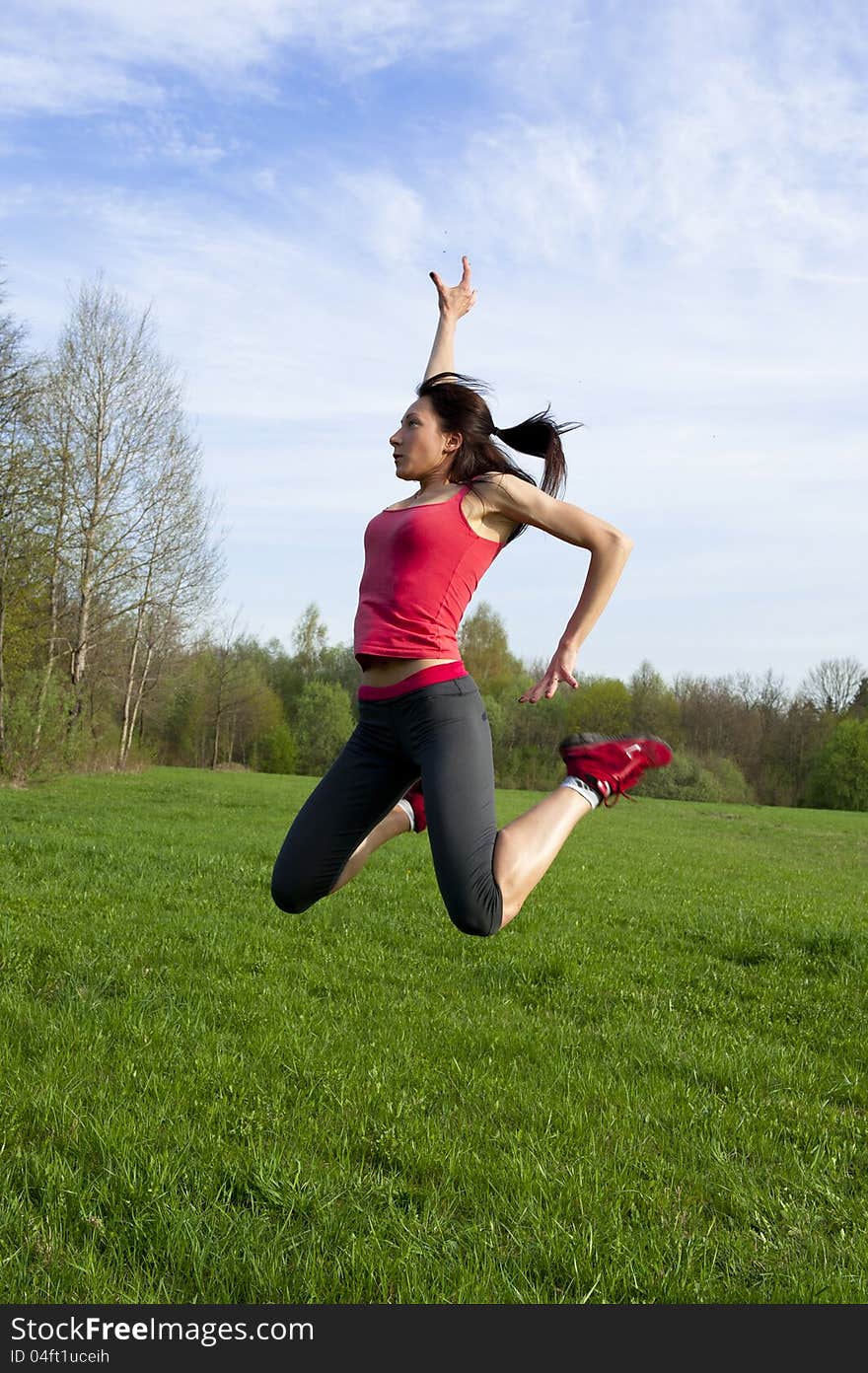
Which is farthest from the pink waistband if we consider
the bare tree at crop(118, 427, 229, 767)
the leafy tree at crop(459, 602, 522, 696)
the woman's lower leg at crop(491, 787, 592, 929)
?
the leafy tree at crop(459, 602, 522, 696)

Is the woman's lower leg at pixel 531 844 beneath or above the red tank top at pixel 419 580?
beneath

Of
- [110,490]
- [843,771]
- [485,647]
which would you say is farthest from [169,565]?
[843,771]

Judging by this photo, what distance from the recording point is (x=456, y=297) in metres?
5.41

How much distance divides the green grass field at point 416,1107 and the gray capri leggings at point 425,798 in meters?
1.01

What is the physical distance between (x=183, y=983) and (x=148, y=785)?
25.9m

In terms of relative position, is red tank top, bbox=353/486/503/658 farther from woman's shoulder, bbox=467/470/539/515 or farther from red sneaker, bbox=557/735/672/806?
red sneaker, bbox=557/735/672/806

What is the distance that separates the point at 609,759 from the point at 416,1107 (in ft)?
5.87

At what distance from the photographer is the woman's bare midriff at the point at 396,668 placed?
4074 mm

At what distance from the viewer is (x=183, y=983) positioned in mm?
6621

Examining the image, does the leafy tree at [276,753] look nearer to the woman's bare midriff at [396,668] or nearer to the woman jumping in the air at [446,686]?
the woman jumping in the air at [446,686]

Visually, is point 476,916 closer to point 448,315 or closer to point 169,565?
point 448,315

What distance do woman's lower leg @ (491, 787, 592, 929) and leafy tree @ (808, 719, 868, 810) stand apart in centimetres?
6382

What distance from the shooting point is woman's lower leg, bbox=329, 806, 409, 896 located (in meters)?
4.57

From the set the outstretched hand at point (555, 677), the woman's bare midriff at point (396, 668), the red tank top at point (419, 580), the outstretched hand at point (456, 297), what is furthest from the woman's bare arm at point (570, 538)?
the outstretched hand at point (456, 297)
